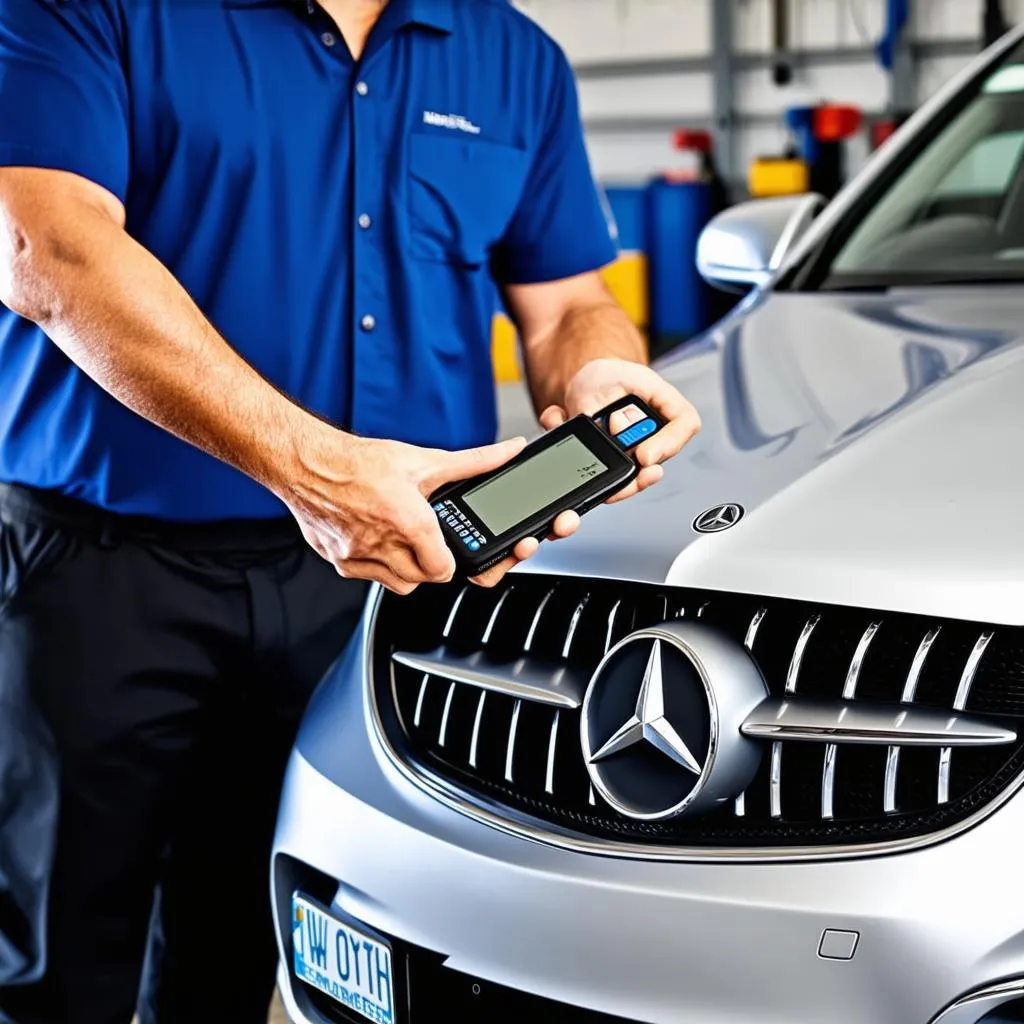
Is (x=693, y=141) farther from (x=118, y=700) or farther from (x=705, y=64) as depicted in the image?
(x=118, y=700)

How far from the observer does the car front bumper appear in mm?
1081

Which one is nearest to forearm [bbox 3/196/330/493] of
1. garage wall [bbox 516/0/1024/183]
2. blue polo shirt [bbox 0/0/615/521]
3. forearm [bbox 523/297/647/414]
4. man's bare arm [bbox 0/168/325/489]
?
man's bare arm [bbox 0/168/325/489]

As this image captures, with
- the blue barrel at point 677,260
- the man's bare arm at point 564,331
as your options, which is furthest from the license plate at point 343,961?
the blue barrel at point 677,260

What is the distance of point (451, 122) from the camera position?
1684 millimetres

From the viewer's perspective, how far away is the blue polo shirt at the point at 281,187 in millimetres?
1474

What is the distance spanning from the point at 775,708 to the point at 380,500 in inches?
13.6

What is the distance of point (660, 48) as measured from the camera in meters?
9.30

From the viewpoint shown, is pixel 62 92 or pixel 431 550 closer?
pixel 431 550

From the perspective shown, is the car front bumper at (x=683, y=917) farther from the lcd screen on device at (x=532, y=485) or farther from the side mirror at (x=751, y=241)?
the side mirror at (x=751, y=241)

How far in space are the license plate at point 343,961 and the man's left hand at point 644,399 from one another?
46cm

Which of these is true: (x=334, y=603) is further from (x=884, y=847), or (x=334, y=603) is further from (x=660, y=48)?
(x=660, y=48)

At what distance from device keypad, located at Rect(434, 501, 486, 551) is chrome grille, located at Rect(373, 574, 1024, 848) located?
0.14 meters

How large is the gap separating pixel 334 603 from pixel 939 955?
0.82m

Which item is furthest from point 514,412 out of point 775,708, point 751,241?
point 775,708
